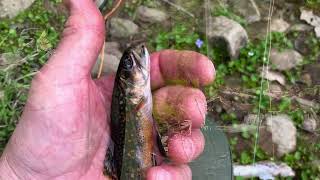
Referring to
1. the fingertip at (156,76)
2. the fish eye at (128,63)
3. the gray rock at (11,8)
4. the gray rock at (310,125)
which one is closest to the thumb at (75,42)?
the fish eye at (128,63)

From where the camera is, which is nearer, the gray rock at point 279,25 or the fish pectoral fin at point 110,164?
the fish pectoral fin at point 110,164

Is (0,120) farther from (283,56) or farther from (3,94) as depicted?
(283,56)

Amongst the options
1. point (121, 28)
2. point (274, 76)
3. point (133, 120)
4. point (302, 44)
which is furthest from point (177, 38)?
point (133, 120)

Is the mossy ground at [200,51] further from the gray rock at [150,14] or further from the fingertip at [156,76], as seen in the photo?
the fingertip at [156,76]

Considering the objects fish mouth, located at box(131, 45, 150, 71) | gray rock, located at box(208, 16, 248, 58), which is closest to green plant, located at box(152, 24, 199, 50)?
gray rock, located at box(208, 16, 248, 58)

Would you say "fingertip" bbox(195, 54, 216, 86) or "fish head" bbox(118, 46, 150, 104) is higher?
"fingertip" bbox(195, 54, 216, 86)

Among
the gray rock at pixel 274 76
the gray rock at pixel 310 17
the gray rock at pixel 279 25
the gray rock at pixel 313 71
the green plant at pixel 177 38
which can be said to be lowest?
the gray rock at pixel 274 76

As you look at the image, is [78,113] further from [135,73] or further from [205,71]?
[205,71]

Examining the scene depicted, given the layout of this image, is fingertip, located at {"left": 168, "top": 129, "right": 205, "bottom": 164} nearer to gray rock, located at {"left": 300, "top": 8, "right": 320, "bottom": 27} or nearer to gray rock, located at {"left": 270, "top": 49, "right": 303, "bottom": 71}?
gray rock, located at {"left": 270, "top": 49, "right": 303, "bottom": 71}
